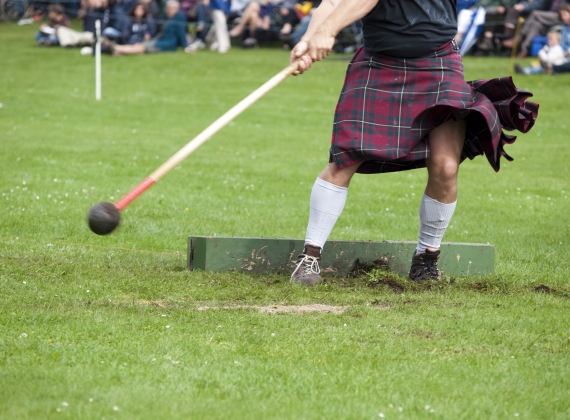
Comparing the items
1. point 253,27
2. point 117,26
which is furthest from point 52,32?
point 253,27

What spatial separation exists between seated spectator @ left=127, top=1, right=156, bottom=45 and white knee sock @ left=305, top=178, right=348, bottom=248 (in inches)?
687

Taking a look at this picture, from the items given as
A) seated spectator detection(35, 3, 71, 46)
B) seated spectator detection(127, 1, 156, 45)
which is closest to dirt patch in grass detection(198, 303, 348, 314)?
seated spectator detection(127, 1, 156, 45)

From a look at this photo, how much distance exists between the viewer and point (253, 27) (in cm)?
2209

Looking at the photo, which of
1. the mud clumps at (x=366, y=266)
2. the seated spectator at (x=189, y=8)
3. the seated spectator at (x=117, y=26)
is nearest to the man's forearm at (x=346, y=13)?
the mud clumps at (x=366, y=266)

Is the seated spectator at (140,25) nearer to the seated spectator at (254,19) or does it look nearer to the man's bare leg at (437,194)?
the seated spectator at (254,19)

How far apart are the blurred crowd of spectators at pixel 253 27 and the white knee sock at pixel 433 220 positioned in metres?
13.8

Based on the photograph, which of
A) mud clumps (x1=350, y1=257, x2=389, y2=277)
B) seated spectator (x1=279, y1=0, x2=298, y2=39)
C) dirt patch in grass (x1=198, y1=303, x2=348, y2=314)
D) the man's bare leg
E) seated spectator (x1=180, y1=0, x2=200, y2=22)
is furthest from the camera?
seated spectator (x1=180, y1=0, x2=200, y2=22)

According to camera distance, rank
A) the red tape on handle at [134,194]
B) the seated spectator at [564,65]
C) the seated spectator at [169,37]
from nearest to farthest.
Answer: the red tape on handle at [134,194] → the seated spectator at [564,65] → the seated spectator at [169,37]

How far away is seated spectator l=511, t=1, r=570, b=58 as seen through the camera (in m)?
19.1

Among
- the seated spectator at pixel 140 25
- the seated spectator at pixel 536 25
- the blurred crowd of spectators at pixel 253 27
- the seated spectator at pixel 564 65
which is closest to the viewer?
the seated spectator at pixel 564 65

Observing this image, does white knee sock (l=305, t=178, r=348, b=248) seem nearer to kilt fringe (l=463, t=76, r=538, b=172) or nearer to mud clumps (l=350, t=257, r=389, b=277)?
mud clumps (l=350, t=257, r=389, b=277)

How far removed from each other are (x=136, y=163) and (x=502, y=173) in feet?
12.4

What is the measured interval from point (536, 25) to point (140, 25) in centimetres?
906

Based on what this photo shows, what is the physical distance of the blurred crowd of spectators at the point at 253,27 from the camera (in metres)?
18.8
